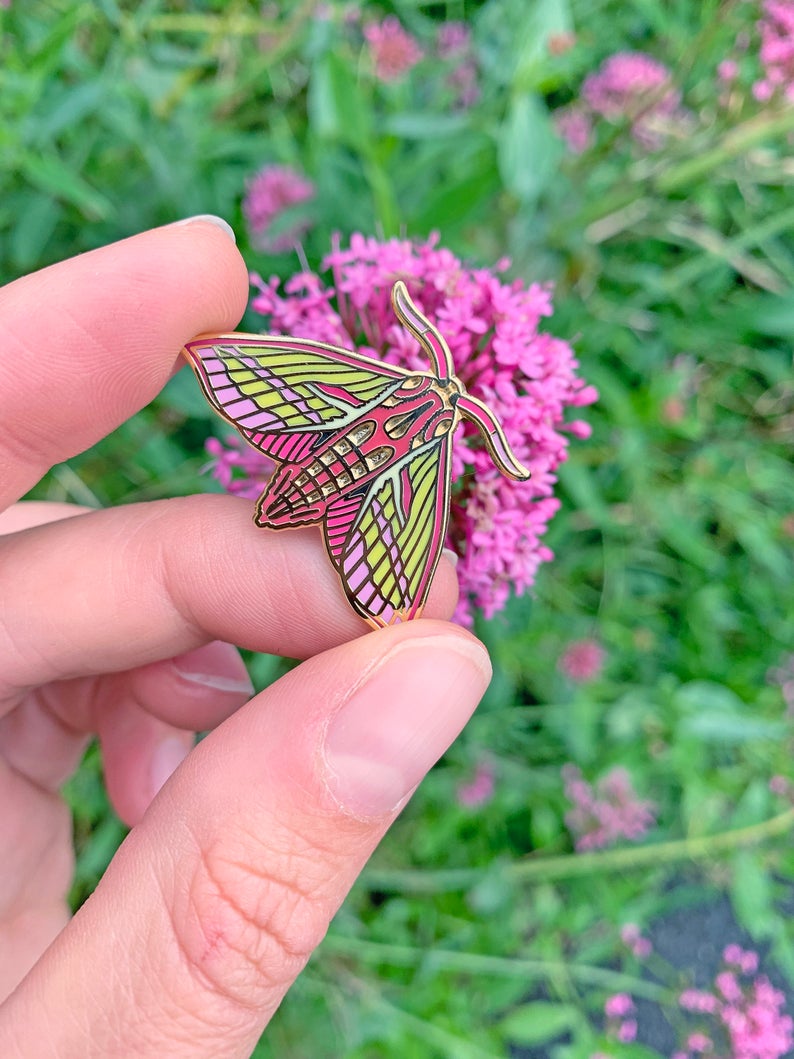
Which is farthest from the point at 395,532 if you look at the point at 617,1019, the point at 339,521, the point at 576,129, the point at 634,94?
the point at 617,1019

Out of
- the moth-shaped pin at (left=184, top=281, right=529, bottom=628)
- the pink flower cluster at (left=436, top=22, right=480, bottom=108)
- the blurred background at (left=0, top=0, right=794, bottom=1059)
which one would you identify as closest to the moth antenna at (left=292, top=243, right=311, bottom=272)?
the blurred background at (left=0, top=0, right=794, bottom=1059)

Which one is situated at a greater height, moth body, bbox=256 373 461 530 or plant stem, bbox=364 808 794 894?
moth body, bbox=256 373 461 530

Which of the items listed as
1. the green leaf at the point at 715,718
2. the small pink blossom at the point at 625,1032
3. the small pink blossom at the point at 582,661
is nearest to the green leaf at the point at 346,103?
the small pink blossom at the point at 582,661

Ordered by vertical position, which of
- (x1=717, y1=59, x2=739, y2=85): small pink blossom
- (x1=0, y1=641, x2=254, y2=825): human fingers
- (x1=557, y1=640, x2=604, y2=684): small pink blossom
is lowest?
(x1=557, y1=640, x2=604, y2=684): small pink blossom

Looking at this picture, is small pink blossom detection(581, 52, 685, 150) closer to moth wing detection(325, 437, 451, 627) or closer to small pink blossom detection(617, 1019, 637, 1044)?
moth wing detection(325, 437, 451, 627)

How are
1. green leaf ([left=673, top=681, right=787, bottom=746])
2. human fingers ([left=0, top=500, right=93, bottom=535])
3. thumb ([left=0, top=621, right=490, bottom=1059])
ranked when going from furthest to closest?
green leaf ([left=673, top=681, right=787, bottom=746]), human fingers ([left=0, top=500, right=93, bottom=535]), thumb ([left=0, top=621, right=490, bottom=1059])

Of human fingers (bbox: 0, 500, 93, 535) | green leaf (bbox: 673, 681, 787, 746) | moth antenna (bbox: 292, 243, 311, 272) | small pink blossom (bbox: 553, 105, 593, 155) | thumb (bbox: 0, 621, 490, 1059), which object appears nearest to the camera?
thumb (bbox: 0, 621, 490, 1059)

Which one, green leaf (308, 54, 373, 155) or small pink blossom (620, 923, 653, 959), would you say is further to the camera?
small pink blossom (620, 923, 653, 959)

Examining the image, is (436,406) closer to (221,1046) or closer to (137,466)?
(221,1046)

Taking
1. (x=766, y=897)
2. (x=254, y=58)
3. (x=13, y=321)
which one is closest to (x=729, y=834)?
(x=766, y=897)
